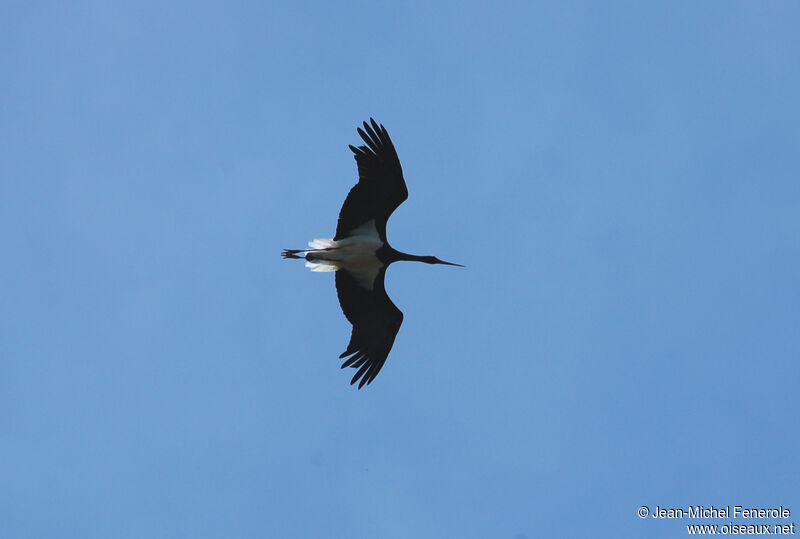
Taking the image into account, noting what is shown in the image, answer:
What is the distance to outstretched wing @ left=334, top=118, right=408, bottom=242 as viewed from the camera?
15719 millimetres

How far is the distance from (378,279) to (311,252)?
1.59 m

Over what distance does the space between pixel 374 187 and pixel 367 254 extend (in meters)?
1.48

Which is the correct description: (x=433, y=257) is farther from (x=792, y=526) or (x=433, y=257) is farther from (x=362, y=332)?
(x=792, y=526)

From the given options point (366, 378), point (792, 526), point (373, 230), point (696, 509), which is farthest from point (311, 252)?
point (792, 526)

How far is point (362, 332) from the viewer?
1675cm

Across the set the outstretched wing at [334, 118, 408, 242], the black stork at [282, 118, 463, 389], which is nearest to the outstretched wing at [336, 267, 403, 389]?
the black stork at [282, 118, 463, 389]

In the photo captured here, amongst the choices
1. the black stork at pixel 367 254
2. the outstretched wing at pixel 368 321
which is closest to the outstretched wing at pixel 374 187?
the black stork at pixel 367 254

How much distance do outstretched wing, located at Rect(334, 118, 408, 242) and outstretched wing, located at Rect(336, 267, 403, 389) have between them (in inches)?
44.7

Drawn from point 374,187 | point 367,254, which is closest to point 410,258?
point 367,254

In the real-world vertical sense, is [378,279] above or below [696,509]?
above

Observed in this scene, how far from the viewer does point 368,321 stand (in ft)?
55.5

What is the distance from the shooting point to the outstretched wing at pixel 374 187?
15719mm

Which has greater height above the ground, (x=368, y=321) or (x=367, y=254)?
(x=367, y=254)

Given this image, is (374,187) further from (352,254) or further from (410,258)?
(410,258)
